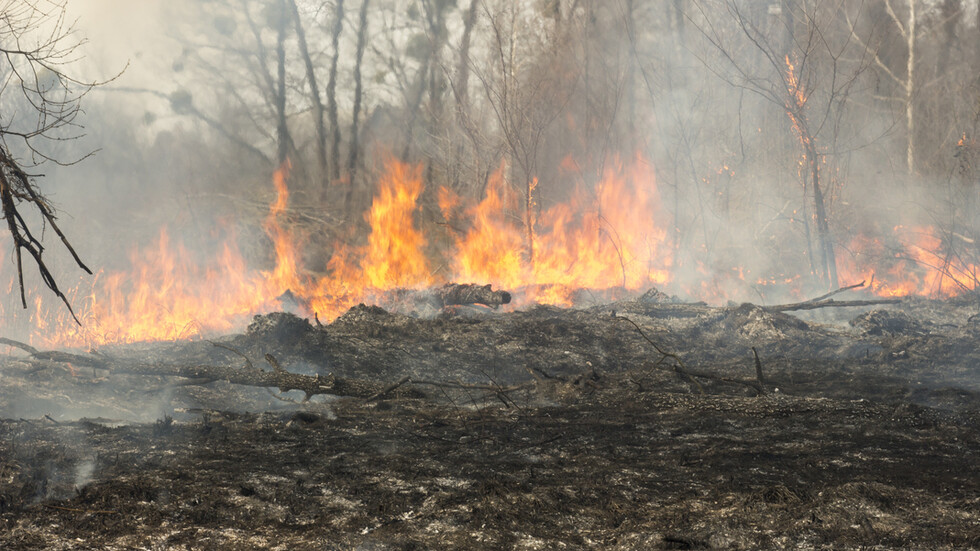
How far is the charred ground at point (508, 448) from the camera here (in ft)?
12.9

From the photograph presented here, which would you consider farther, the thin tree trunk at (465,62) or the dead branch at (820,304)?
the thin tree trunk at (465,62)

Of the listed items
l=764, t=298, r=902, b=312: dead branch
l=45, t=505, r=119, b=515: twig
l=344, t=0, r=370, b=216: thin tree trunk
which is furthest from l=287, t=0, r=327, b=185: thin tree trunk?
l=45, t=505, r=119, b=515: twig

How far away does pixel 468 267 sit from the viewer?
50.7ft

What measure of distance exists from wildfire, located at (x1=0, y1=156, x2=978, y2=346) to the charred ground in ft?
14.0

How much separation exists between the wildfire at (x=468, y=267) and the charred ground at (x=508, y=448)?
169 inches

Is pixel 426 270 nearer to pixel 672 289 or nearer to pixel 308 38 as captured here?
pixel 672 289

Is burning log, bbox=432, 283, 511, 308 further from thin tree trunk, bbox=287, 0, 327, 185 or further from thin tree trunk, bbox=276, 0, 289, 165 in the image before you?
thin tree trunk, bbox=276, 0, 289, 165

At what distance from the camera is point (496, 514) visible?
4.18 m

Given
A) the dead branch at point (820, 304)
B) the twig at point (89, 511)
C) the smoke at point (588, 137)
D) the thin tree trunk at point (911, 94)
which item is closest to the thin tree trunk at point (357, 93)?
the smoke at point (588, 137)

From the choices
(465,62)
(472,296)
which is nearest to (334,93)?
(465,62)

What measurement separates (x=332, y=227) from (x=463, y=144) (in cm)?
381

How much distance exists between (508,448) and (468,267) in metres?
9.87

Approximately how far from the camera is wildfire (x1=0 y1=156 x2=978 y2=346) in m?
14.2

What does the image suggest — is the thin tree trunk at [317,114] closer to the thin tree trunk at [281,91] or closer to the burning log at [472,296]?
the thin tree trunk at [281,91]
